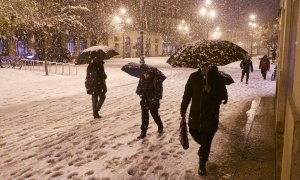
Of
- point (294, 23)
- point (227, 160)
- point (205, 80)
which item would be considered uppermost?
point (294, 23)

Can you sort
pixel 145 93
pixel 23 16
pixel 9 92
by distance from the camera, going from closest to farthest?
pixel 145 93 → pixel 9 92 → pixel 23 16

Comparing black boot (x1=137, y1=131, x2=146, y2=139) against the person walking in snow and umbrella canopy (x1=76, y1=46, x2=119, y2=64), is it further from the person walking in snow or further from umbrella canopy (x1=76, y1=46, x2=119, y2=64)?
umbrella canopy (x1=76, y1=46, x2=119, y2=64)

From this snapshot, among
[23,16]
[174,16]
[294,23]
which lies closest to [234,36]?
[174,16]

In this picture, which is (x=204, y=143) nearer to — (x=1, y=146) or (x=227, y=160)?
(x=227, y=160)

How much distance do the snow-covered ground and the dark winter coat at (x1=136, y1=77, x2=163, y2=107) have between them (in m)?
0.88

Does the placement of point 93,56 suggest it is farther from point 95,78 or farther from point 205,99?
point 205,99

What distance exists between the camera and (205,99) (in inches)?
198

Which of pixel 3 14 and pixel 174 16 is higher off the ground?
pixel 174 16

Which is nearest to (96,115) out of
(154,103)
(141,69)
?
(154,103)

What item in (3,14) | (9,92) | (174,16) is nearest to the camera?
(9,92)

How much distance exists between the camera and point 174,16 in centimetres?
6900

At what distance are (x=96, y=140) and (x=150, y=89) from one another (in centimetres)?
159

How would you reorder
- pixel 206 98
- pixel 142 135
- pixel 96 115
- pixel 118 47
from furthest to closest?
pixel 118 47 < pixel 96 115 < pixel 142 135 < pixel 206 98

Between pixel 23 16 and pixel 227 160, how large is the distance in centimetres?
1620
